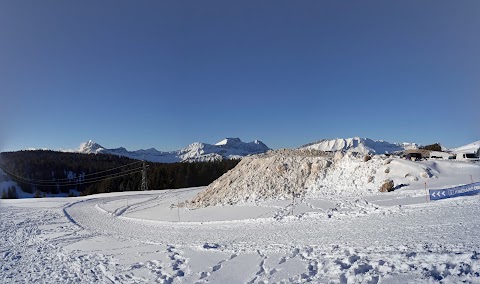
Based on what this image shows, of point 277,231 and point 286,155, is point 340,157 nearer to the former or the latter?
point 286,155

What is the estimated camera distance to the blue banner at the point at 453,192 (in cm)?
1711

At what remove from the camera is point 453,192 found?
1745cm

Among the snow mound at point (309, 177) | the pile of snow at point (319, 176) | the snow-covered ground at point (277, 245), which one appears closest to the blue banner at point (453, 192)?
the snow-covered ground at point (277, 245)

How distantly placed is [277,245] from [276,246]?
0.15 meters

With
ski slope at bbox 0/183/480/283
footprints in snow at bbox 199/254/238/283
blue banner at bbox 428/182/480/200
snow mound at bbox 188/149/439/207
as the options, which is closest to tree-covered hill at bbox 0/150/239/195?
snow mound at bbox 188/149/439/207

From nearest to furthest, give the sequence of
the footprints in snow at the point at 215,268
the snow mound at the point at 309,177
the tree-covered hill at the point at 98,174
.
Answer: the footprints in snow at the point at 215,268 → the snow mound at the point at 309,177 → the tree-covered hill at the point at 98,174

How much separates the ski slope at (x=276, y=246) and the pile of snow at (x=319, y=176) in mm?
2459

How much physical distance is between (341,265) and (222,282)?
3.40 m

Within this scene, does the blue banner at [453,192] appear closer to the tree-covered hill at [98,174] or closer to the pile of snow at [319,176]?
the pile of snow at [319,176]

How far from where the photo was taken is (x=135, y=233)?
1830 centimetres

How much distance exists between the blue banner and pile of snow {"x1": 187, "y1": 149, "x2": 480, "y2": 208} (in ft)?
11.6

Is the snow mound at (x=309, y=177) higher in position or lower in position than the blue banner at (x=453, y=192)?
higher

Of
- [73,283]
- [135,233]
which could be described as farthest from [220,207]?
[73,283]

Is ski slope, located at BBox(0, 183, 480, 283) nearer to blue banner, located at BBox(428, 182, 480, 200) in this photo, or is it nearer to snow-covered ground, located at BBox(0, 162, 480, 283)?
snow-covered ground, located at BBox(0, 162, 480, 283)
